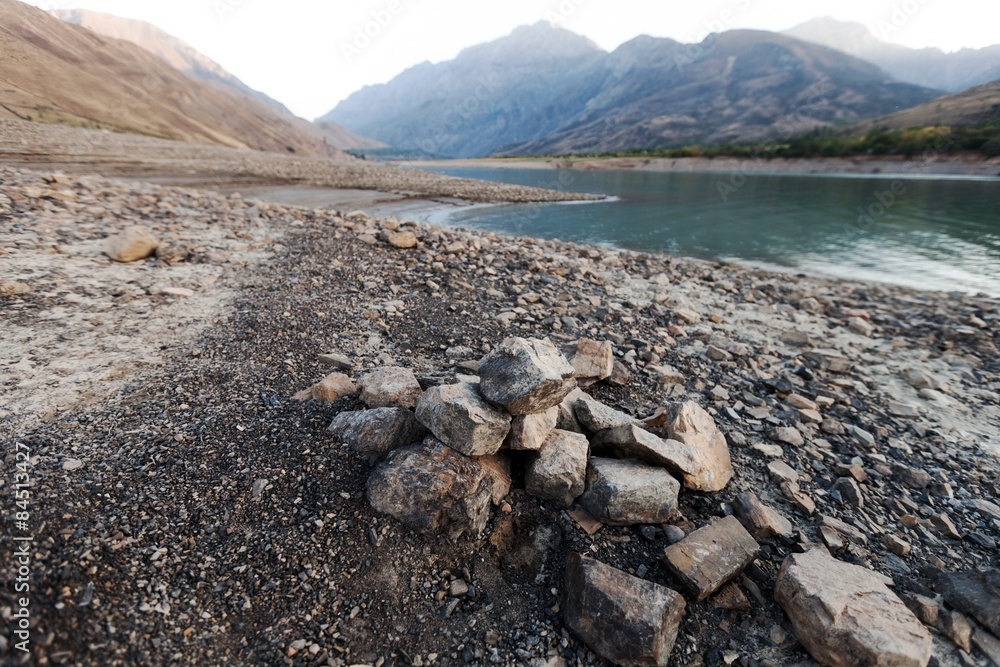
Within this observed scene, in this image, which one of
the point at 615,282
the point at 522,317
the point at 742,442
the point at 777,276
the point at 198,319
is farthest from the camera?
the point at 777,276

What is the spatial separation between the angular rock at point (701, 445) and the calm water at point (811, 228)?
14.1m

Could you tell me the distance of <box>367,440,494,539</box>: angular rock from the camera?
324 cm

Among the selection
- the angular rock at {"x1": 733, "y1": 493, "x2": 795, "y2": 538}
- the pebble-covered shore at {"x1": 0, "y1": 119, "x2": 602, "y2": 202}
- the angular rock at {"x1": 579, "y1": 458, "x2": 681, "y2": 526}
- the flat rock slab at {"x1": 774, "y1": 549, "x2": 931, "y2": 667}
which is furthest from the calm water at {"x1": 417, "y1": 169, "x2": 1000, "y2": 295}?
the angular rock at {"x1": 579, "y1": 458, "x2": 681, "y2": 526}

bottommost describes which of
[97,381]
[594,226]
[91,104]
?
[594,226]

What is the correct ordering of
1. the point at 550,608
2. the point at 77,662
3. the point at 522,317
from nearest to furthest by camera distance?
the point at 77,662 → the point at 550,608 → the point at 522,317

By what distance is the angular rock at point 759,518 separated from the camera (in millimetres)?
3457

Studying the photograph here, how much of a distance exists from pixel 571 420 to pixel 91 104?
73.7 meters

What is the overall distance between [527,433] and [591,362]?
1796 millimetres

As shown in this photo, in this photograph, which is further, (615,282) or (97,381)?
(615,282)

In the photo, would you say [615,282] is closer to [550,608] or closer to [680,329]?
[680,329]

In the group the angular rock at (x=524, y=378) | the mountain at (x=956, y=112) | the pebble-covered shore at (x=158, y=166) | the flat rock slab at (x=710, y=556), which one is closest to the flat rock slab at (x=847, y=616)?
the flat rock slab at (x=710, y=556)

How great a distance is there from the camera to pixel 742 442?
455cm

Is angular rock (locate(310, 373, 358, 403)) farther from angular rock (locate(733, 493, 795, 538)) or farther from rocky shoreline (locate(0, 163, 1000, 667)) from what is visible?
angular rock (locate(733, 493, 795, 538))

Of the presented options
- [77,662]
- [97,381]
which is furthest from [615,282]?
[77,662]
